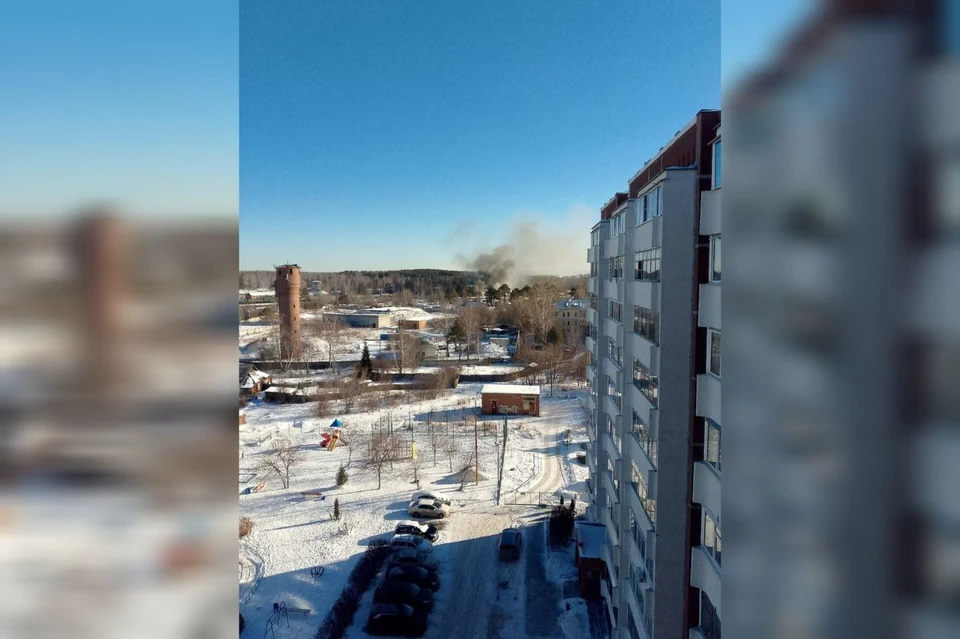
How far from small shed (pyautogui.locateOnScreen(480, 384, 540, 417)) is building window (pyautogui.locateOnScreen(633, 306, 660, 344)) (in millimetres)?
8731

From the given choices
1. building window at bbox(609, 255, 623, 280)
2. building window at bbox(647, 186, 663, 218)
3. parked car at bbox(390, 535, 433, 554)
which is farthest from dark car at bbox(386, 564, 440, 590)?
building window at bbox(647, 186, 663, 218)

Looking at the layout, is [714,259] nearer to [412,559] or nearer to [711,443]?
[711,443]

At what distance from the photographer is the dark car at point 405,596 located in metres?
5.24

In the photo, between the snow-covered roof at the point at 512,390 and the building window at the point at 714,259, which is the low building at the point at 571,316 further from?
the building window at the point at 714,259

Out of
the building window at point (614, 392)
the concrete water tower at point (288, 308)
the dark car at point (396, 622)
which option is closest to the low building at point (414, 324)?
the concrete water tower at point (288, 308)

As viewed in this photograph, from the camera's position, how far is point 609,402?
5.20 m

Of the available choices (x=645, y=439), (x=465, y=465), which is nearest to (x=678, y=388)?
(x=645, y=439)

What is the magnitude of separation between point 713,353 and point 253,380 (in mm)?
13546

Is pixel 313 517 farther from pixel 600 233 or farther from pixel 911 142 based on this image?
pixel 911 142

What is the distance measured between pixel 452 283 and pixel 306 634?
33413 millimetres

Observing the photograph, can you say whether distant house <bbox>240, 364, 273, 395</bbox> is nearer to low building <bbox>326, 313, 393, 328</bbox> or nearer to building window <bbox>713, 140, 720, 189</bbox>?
low building <bbox>326, 313, 393, 328</bbox>

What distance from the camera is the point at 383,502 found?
7738mm

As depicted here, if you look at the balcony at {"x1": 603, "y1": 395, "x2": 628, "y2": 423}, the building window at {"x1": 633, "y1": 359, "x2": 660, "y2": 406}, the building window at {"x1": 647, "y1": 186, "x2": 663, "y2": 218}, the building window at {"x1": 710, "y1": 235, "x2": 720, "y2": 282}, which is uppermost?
the building window at {"x1": 647, "y1": 186, "x2": 663, "y2": 218}

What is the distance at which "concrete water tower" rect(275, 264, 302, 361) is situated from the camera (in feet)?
54.1
